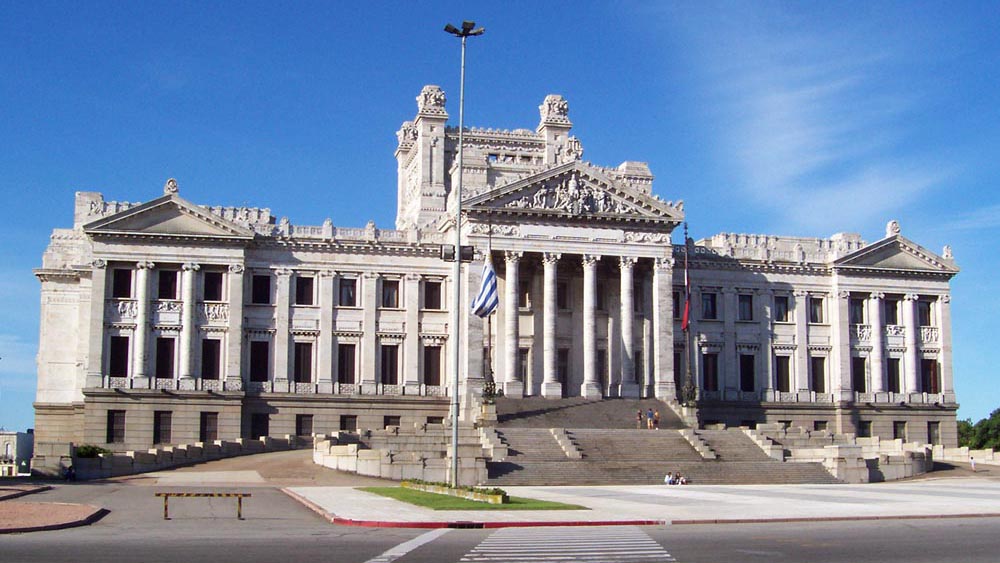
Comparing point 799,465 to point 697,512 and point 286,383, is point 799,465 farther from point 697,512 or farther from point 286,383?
point 286,383

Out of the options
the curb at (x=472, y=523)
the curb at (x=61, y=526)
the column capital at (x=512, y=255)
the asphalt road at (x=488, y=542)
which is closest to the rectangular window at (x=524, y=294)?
the column capital at (x=512, y=255)

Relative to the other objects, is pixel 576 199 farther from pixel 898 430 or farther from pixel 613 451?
pixel 898 430

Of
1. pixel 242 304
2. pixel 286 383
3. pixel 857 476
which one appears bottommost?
pixel 857 476

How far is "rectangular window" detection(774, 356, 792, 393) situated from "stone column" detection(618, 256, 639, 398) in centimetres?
1381

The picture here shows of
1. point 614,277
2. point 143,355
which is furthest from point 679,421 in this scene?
point 143,355

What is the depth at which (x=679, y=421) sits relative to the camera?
2911 inches

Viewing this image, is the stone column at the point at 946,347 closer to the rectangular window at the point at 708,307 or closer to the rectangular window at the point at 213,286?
the rectangular window at the point at 708,307

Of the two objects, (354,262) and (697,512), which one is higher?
(354,262)

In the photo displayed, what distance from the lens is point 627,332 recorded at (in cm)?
7688

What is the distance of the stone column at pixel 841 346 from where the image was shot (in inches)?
3366

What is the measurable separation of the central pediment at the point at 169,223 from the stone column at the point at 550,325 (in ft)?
60.8

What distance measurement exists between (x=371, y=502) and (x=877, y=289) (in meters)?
56.0

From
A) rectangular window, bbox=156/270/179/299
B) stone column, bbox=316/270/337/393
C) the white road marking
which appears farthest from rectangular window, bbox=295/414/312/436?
the white road marking

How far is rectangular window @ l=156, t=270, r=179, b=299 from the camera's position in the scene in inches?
2955
